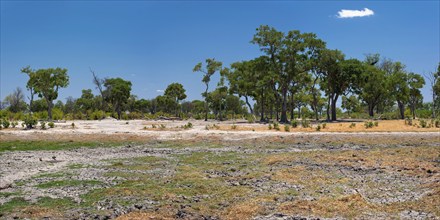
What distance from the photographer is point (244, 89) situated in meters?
64.9

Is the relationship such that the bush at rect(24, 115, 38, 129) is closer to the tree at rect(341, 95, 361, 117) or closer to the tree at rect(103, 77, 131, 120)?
the tree at rect(103, 77, 131, 120)

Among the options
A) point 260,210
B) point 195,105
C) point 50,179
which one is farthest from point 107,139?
point 195,105

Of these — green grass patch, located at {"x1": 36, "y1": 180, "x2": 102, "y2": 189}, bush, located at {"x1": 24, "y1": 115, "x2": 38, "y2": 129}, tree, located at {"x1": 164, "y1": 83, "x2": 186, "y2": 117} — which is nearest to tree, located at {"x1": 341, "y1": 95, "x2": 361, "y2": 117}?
tree, located at {"x1": 164, "y1": 83, "x2": 186, "y2": 117}

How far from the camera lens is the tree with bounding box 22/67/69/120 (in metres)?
65.6

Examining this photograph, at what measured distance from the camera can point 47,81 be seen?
219 feet

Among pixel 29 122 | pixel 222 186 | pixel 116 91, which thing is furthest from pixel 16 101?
pixel 222 186

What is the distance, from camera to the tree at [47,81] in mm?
65625

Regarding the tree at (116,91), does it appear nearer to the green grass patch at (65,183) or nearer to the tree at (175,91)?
the tree at (175,91)

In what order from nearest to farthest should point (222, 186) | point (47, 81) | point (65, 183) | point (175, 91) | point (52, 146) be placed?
point (222, 186) → point (65, 183) → point (52, 146) → point (47, 81) → point (175, 91)

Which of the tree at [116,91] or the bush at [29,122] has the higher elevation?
the tree at [116,91]

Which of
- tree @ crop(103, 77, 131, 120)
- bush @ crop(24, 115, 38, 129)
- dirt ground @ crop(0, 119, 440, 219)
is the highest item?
tree @ crop(103, 77, 131, 120)

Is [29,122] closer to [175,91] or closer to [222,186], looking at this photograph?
[222,186]

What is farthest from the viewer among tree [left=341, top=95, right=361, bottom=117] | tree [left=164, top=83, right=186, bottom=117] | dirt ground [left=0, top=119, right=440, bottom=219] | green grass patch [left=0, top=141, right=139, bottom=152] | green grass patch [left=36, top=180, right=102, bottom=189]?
tree [left=341, top=95, right=361, bottom=117]

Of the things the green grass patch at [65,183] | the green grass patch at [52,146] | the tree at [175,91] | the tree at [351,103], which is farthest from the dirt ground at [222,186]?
the tree at [351,103]
